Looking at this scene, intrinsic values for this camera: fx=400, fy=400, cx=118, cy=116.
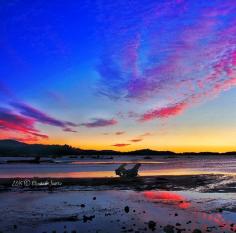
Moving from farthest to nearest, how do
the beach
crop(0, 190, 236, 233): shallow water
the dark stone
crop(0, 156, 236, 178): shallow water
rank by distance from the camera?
crop(0, 156, 236, 178): shallow water < the dark stone < crop(0, 190, 236, 233): shallow water < the beach

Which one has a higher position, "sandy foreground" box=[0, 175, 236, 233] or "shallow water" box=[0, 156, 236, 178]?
"shallow water" box=[0, 156, 236, 178]

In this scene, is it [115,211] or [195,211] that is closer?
[195,211]

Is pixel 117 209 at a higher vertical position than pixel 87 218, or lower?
higher

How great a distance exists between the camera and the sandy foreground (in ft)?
64.0

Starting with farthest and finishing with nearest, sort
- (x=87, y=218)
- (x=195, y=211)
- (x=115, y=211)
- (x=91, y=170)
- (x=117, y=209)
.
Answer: (x=91, y=170) → (x=117, y=209) → (x=115, y=211) → (x=195, y=211) → (x=87, y=218)

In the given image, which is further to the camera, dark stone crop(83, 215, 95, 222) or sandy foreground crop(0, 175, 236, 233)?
dark stone crop(83, 215, 95, 222)

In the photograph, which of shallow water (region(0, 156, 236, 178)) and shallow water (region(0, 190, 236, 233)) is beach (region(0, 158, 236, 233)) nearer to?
shallow water (region(0, 190, 236, 233))

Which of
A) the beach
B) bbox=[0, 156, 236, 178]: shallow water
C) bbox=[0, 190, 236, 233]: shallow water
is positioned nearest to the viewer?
the beach

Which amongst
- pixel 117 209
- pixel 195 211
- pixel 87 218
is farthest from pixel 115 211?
pixel 195 211

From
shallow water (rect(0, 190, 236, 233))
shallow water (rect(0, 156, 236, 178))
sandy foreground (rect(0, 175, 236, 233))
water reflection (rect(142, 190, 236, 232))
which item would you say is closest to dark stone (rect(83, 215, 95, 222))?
sandy foreground (rect(0, 175, 236, 233))

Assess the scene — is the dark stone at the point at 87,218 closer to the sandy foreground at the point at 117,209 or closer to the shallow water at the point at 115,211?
the sandy foreground at the point at 117,209

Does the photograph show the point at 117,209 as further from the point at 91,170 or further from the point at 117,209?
the point at 91,170

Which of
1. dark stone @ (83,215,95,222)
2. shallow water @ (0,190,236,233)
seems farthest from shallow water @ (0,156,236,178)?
dark stone @ (83,215,95,222)

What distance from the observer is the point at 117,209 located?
25.5 metres
